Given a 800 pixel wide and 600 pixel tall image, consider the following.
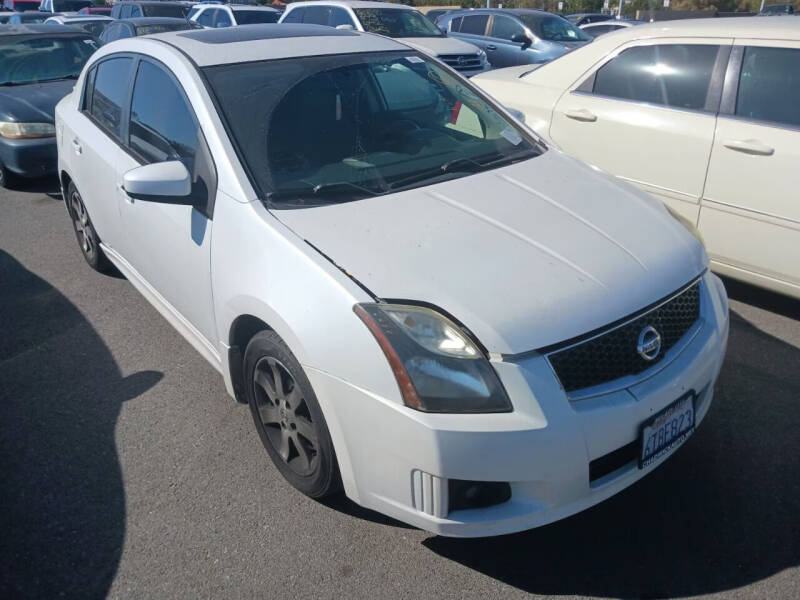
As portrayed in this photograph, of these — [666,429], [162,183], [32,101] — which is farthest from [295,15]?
[666,429]

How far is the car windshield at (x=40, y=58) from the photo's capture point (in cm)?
800

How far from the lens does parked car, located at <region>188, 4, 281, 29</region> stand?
13875 mm

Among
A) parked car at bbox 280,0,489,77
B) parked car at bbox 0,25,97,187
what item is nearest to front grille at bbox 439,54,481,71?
parked car at bbox 280,0,489,77

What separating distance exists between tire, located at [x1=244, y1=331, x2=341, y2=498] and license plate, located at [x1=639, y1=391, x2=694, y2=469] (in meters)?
1.10

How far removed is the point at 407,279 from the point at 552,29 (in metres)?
13.0

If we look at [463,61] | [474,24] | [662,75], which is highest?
[662,75]

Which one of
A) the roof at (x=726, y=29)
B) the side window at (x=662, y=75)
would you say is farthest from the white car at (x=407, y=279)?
the roof at (x=726, y=29)

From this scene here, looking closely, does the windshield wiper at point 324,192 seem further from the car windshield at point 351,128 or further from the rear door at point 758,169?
the rear door at point 758,169

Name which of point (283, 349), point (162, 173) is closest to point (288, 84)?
point (162, 173)

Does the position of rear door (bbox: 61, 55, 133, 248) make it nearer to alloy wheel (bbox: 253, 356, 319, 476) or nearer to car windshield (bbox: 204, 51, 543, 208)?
car windshield (bbox: 204, 51, 543, 208)

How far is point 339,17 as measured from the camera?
1102cm

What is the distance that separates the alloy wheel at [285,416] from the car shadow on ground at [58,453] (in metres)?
0.68

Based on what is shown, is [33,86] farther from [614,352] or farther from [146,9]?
[146,9]

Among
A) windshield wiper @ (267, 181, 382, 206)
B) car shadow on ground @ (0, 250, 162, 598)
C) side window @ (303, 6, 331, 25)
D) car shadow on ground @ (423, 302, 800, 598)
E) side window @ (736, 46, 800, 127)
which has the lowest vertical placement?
car shadow on ground @ (423, 302, 800, 598)
